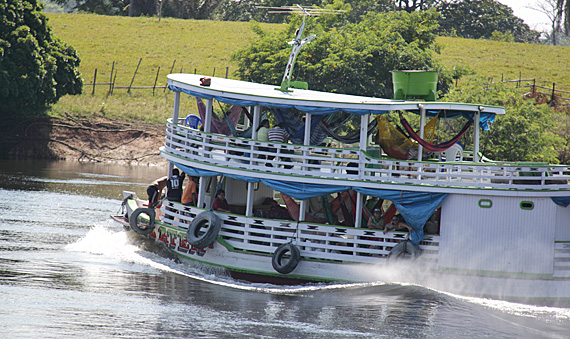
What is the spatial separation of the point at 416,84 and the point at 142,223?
8.13 metres

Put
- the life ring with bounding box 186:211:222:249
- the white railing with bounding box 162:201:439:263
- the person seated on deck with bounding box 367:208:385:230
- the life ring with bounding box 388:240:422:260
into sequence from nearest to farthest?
the life ring with bounding box 388:240:422:260 → the white railing with bounding box 162:201:439:263 → the person seated on deck with bounding box 367:208:385:230 → the life ring with bounding box 186:211:222:249

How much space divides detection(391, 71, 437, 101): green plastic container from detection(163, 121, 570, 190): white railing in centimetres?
190

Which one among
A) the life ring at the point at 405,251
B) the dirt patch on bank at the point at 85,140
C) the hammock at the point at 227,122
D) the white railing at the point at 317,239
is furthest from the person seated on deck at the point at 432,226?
the dirt patch on bank at the point at 85,140

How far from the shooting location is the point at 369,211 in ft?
50.8

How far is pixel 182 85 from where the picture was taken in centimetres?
1630

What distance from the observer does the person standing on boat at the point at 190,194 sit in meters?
16.5

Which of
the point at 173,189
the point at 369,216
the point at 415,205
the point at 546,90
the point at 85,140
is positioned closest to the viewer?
the point at 415,205

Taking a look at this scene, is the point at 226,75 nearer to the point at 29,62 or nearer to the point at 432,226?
the point at 29,62

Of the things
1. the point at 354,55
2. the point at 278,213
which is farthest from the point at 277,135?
the point at 354,55

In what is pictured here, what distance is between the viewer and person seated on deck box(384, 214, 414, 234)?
47.5 feet

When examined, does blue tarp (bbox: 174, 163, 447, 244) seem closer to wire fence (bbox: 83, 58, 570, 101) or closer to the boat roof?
the boat roof

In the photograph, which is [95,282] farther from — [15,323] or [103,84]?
[103,84]

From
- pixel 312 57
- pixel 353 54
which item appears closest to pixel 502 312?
pixel 353 54

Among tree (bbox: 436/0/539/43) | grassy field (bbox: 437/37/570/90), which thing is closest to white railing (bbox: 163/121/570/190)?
grassy field (bbox: 437/37/570/90)
